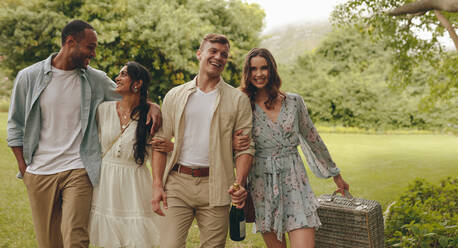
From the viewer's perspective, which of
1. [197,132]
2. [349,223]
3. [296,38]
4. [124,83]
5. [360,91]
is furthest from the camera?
[296,38]

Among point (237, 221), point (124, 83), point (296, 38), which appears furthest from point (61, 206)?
point (296, 38)

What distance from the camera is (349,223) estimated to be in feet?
12.2

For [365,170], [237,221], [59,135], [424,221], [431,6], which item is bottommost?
[365,170]

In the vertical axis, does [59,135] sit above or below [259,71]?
below

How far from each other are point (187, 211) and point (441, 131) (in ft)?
84.9

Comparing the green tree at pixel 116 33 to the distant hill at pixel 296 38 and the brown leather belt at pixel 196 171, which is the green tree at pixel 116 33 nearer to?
the brown leather belt at pixel 196 171

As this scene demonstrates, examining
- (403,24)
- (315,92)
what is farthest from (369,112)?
(403,24)

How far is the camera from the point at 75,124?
332cm

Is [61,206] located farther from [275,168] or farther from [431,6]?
[431,6]

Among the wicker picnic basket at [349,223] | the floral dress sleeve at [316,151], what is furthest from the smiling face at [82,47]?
the wicker picnic basket at [349,223]

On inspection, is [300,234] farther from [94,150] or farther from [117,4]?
[117,4]

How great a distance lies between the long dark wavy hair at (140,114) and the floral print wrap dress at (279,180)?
89cm

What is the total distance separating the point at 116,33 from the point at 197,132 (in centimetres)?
1189

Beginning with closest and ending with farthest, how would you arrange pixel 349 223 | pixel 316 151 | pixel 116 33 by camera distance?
pixel 316 151 < pixel 349 223 < pixel 116 33
